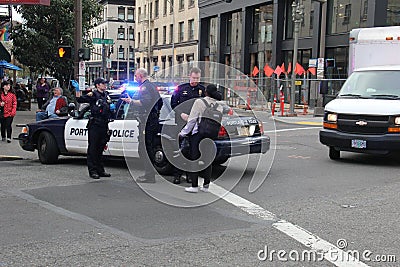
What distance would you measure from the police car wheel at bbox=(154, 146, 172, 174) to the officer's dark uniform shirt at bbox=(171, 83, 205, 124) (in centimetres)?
84

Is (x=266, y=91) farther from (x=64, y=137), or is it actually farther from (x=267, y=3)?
(x=64, y=137)

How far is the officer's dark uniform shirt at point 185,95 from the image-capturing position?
8844mm

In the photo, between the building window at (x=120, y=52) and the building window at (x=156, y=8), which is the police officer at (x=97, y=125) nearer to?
the building window at (x=156, y=8)

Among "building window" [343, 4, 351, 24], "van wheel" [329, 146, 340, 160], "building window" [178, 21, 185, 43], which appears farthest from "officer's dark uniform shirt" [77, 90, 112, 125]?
"building window" [178, 21, 185, 43]

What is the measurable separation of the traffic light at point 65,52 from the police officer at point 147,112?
966cm

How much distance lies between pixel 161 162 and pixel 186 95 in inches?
56.7

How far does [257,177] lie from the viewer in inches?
384

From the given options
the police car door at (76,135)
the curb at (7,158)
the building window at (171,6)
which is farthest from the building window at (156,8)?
the police car door at (76,135)

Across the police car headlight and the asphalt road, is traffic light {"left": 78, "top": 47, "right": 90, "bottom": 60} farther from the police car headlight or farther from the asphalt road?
the police car headlight

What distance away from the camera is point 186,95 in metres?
8.89

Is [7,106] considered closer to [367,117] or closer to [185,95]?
[185,95]

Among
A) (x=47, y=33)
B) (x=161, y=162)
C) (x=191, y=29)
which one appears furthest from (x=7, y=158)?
(x=191, y=29)

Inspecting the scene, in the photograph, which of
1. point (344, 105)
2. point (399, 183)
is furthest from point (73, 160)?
point (399, 183)

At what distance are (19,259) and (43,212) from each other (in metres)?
1.91
